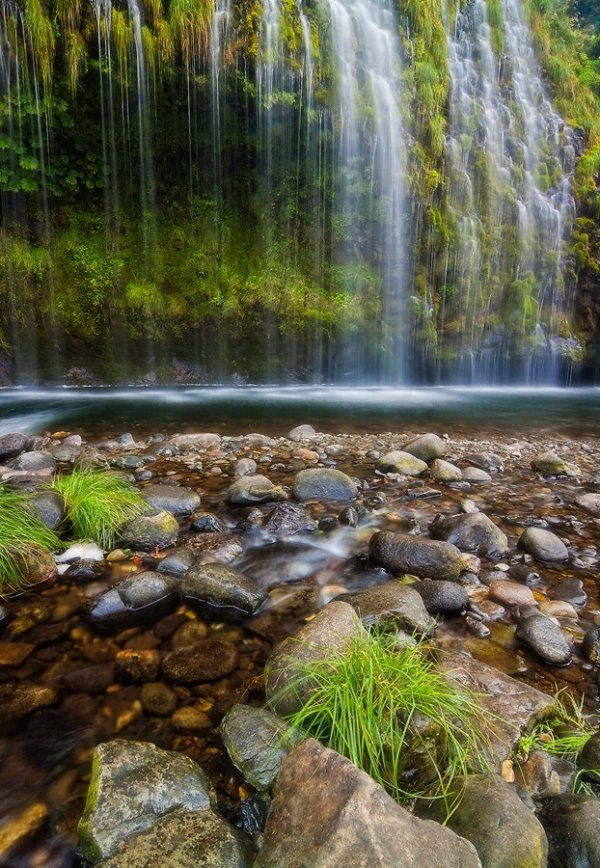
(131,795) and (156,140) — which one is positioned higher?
(156,140)

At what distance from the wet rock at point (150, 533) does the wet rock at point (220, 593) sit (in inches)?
29.8

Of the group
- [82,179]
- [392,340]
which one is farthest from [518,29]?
[82,179]

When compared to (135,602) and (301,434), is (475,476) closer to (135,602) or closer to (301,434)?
(301,434)

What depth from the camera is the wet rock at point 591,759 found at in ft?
6.39

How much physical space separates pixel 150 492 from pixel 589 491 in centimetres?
502

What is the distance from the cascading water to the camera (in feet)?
49.2

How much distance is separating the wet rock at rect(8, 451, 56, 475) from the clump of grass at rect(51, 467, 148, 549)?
1.33 meters

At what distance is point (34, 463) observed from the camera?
5.65 m

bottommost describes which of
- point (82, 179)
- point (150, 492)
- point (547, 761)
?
point (547, 761)

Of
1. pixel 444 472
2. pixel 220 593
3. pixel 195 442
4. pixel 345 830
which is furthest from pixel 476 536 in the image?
pixel 195 442

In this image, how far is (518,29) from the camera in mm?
16969

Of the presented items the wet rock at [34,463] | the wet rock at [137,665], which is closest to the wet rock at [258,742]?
the wet rock at [137,665]

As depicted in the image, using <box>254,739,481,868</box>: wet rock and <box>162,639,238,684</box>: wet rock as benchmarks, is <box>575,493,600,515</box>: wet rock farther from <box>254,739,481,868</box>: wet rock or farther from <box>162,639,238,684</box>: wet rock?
<box>254,739,481,868</box>: wet rock

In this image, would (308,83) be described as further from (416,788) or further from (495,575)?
(416,788)
